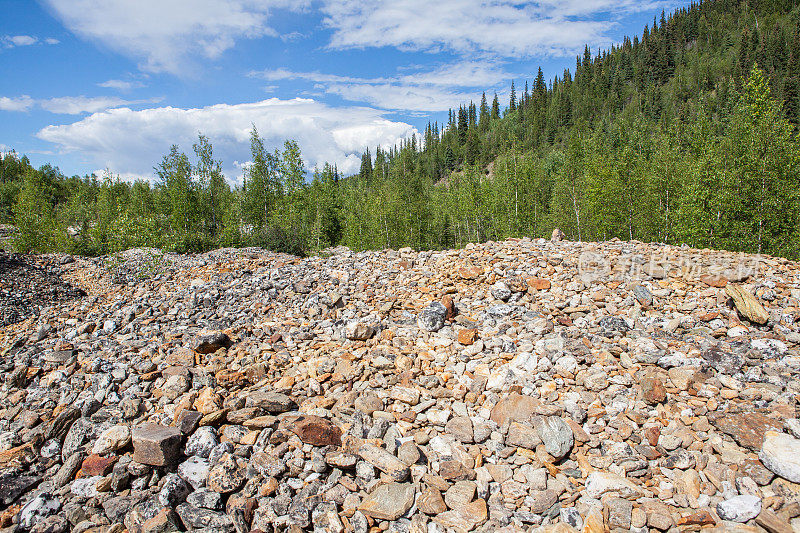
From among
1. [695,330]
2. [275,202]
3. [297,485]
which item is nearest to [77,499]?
[297,485]

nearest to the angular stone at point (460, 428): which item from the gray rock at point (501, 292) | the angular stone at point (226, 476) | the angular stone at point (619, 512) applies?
the angular stone at point (619, 512)

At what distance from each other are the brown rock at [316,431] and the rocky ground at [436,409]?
29 millimetres

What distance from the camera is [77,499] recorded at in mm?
4621

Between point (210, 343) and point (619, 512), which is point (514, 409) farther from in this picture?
point (210, 343)

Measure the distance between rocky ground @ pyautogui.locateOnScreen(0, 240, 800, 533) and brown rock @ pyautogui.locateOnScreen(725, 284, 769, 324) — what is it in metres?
0.06

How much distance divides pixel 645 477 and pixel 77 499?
7.08 meters

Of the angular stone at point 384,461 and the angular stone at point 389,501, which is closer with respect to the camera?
the angular stone at point 389,501

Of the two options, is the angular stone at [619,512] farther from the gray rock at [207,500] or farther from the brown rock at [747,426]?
the gray rock at [207,500]

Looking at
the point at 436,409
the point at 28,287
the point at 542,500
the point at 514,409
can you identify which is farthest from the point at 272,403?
the point at 28,287

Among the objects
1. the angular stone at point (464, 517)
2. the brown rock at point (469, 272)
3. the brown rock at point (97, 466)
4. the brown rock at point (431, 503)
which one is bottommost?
the angular stone at point (464, 517)

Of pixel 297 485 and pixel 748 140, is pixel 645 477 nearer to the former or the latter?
pixel 297 485

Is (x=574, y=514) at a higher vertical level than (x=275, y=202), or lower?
lower

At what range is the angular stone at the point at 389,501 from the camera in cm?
431

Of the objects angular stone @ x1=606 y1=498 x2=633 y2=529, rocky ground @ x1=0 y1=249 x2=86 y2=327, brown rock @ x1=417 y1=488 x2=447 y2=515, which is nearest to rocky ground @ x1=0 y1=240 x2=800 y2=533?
angular stone @ x1=606 y1=498 x2=633 y2=529
